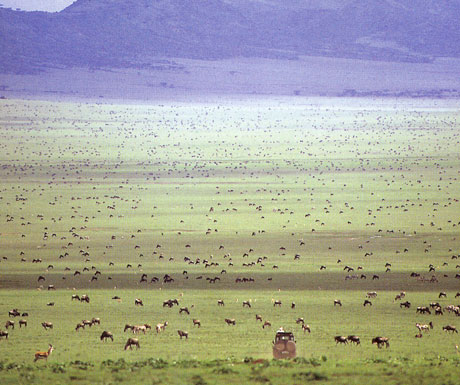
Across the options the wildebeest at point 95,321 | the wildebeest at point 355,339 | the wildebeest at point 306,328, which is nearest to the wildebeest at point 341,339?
the wildebeest at point 355,339

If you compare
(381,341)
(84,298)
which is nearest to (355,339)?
(381,341)

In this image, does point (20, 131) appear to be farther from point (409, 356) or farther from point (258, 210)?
point (409, 356)

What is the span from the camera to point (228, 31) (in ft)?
574

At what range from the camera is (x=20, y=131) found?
84250 millimetres

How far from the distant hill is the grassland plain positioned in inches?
3278

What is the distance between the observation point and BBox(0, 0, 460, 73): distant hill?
159000mm

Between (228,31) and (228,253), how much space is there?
145491 mm

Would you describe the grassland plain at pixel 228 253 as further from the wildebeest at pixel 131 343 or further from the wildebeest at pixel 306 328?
the wildebeest at pixel 131 343

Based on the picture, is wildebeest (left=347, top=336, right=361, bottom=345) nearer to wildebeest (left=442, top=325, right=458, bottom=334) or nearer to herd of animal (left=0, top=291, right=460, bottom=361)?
herd of animal (left=0, top=291, right=460, bottom=361)

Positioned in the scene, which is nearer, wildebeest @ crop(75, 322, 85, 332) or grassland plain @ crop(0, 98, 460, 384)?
grassland plain @ crop(0, 98, 460, 384)

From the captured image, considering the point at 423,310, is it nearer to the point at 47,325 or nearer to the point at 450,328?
the point at 450,328

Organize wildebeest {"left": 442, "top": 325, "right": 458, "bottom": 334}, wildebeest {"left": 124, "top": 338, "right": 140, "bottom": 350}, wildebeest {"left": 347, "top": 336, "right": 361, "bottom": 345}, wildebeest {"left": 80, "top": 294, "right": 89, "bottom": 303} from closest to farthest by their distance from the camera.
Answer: wildebeest {"left": 124, "top": 338, "right": 140, "bottom": 350}, wildebeest {"left": 347, "top": 336, "right": 361, "bottom": 345}, wildebeest {"left": 442, "top": 325, "right": 458, "bottom": 334}, wildebeest {"left": 80, "top": 294, "right": 89, "bottom": 303}

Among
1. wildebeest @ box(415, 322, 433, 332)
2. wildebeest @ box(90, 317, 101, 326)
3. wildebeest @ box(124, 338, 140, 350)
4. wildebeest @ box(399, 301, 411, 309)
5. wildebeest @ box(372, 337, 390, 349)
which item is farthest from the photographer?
wildebeest @ box(399, 301, 411, 309)

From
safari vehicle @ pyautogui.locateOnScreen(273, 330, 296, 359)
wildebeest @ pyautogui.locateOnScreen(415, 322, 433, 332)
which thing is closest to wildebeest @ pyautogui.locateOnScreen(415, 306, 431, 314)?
wildebeest @ pyautogui.locateOnScreen(415, 322, 433, 332)
